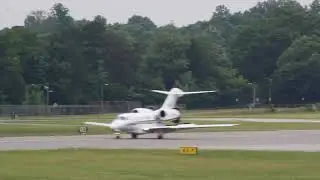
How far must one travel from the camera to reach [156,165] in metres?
37.6

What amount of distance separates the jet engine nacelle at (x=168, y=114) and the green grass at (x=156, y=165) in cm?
2543

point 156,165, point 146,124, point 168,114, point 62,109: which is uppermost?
point 62,109

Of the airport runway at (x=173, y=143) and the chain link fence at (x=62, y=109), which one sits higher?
the chain link fence at (x=62, y=109)

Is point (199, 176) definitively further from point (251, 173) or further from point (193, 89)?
point (193, 89)

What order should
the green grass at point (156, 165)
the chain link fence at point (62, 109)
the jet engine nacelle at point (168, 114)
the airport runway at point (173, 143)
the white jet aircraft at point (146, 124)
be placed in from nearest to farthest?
the green grass at point (156, 165) → the airport runway at point (173, 143) → the white jet aircraft at point (146, 124) → the jet engine nacelle at point (168, 114) → the chain link fence at point (62, 109)

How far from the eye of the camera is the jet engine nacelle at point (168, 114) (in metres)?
73.7

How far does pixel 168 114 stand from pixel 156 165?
36.8 m

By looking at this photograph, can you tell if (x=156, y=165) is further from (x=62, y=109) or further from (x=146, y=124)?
(x=62, y=109)

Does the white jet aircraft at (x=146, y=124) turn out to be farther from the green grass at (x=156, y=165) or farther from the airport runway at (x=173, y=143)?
the green grass at (x=156, y=165)

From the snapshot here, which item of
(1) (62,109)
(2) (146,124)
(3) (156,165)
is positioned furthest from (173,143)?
(1) (62,109)

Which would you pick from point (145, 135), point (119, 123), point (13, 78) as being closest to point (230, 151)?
point (119, 123)

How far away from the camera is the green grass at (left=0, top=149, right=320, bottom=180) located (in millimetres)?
32312

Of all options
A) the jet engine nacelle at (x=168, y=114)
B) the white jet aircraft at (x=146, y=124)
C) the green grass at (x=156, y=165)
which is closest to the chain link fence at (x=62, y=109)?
the jet engine nacelle at (x=168, y=114)

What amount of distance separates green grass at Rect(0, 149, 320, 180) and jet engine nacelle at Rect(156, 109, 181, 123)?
25427mm
